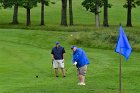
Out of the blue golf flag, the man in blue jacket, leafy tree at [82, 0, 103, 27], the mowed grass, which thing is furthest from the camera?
leafy tree at [82, 0, 103, 27]

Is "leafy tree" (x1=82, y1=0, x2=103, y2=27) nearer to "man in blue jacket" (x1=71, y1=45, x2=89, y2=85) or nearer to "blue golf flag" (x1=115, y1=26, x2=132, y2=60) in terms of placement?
"man in blue jacket" (x1=71, y1=45, x2=89, y2=85)

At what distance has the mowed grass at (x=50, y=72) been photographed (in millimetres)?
22203

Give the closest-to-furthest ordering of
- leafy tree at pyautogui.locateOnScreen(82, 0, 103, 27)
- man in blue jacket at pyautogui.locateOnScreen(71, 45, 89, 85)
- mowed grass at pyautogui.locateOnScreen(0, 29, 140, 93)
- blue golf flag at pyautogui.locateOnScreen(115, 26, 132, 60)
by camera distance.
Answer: blue golf flag at pyautogui.locateOnScreen(115, 26, 132, 60) < mowed grass at pyautogui.locateOnScreen(0, 29, 140, 93) < man in blue jacket at pyautogui.locateOnScreen(71, 45, 89, 85) < leafy tree at pyautogui.locateOnScreen(82, 0, 103, 27)

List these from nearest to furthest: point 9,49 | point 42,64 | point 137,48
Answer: point 42,64 → point 9,49 → point 137,48

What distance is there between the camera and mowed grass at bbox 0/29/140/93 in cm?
2220

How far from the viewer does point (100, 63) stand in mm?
33125

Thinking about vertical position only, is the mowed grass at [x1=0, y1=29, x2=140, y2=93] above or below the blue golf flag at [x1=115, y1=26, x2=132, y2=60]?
below

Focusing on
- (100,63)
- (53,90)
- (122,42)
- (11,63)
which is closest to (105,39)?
(100,63)

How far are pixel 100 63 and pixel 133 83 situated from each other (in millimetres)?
9291

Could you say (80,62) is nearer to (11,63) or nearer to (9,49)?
(11,63)

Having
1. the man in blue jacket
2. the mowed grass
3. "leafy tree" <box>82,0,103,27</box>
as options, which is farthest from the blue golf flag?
"leafy tree" <box>82,0,103,27</box>

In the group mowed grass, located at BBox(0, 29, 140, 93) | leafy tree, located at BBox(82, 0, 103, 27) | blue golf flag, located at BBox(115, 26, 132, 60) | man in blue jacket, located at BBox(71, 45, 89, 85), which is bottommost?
mowed grass, located at BBox(0, 29, 140, 93)

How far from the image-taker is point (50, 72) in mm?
28812

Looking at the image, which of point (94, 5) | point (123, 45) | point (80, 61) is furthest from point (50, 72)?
point (94, 5)
